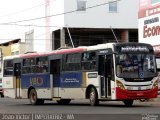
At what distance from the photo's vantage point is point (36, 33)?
2766 inches

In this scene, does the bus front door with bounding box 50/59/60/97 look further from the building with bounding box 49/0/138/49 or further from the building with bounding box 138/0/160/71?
the building with bounding box 49/0/138/49

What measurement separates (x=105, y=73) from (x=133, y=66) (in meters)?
1.47

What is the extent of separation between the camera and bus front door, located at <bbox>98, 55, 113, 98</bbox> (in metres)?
25.2

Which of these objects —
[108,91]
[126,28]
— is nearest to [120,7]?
[126,28]

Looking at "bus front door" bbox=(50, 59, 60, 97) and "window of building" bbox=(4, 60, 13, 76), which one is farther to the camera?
"window of building" bbox=(4, 60, 13, 76)

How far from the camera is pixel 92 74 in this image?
26156mm

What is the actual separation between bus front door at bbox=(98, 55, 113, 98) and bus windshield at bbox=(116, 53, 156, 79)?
0.48m

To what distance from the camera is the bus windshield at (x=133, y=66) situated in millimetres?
24641

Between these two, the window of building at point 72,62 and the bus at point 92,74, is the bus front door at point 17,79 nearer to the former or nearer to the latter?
the bus at point 92,74

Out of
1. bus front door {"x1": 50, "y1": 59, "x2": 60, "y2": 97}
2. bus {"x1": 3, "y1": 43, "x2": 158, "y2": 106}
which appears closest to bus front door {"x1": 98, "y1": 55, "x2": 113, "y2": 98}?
bus {"x1": 3, "y1": 43, "x2": 158, "y2": 106}

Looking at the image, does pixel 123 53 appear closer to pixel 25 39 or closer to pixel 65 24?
pixel 65 24

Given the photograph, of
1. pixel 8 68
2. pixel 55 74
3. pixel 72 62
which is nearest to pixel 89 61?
pixel 72 62

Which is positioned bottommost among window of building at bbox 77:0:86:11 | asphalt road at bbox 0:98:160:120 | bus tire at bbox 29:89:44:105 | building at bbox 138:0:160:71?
asphalt road at bbox 0:98:160:120

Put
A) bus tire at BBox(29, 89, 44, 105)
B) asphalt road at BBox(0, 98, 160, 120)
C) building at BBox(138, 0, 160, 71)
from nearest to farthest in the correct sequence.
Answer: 1. asphalt road at BBox(0, 98, 160, 120)
2. bus tire at BBox(29, 89, 44, 105)
3. building at BBox(138, 0, 160, 71)
